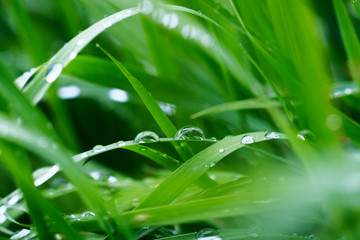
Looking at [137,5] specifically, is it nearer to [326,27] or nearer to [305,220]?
[305,220]

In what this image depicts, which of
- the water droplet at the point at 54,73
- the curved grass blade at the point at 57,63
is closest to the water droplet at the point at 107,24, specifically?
the curved grass blade at the point at 57,63

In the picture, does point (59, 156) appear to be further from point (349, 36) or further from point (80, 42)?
point (349, 36)

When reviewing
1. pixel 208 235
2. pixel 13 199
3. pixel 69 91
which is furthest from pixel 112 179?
pixel 69 91

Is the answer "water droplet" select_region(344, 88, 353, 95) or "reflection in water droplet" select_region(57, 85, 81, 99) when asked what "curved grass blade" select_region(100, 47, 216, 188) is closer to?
"water droplet" select_region(344, 88, 353, 95)

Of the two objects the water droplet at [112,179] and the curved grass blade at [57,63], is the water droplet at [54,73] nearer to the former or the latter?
the curved grass blade at [57,63]

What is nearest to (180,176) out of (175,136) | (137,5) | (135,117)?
(175,136)

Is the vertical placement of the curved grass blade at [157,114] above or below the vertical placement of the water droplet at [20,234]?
above

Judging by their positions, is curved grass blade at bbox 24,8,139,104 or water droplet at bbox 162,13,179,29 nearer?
curved grass blade at bbox 24,8,139,104

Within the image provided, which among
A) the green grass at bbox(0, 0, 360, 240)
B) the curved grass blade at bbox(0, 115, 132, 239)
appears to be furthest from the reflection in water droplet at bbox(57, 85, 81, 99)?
the curved grass blade at bbox(0, 115, 132, 239)
